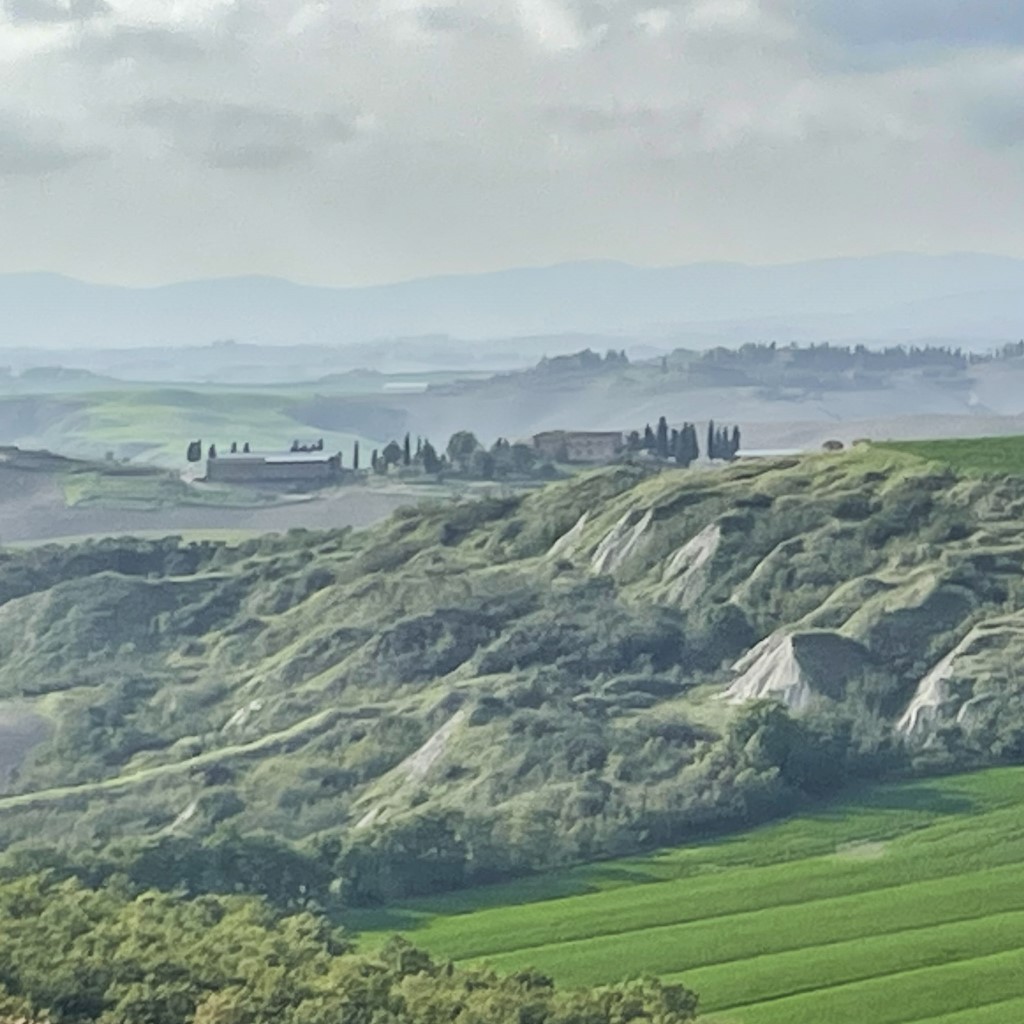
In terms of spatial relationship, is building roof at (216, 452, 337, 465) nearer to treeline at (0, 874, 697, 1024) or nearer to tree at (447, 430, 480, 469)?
tree at (447, 430, 480, 469)

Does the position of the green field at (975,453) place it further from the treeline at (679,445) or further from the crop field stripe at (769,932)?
the treeline at (679,445)

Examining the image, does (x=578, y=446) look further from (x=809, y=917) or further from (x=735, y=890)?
(x=809, y=917)

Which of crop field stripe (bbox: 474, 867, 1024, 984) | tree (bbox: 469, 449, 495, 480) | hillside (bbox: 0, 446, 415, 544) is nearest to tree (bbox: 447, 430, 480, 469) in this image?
tree (bbox: 469, 449, 495, 480)

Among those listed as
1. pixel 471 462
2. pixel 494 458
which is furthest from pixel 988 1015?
pixel 471 462

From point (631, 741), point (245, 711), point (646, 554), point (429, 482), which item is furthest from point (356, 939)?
point (429, 482)

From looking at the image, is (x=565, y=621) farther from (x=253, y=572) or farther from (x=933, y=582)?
(x=253, y=572)

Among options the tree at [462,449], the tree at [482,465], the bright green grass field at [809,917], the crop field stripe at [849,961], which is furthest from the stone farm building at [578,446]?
the crop field stripe at [849,961]
